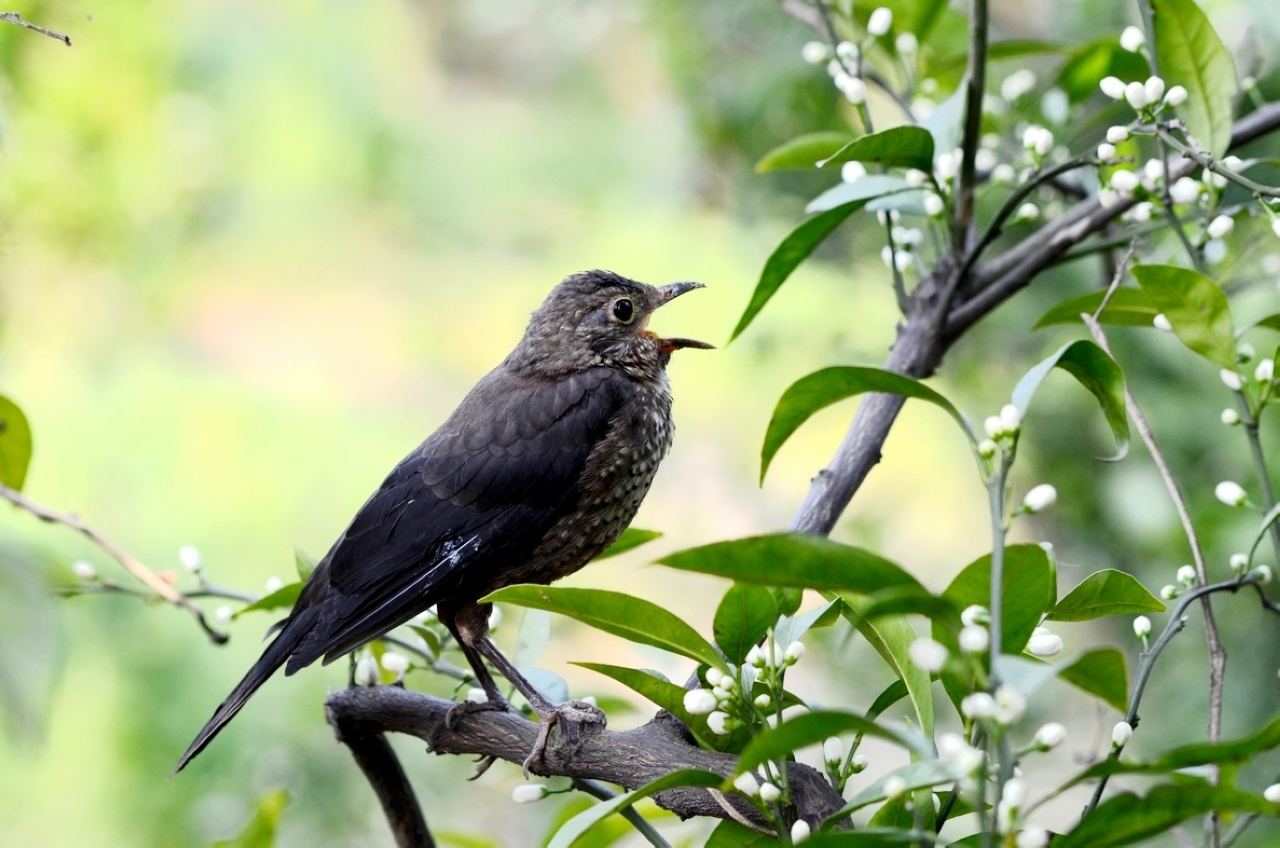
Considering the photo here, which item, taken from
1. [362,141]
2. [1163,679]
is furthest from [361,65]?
[1163,679]

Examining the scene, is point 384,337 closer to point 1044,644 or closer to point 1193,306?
point 1193,306

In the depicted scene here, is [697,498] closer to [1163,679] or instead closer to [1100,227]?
[1163,679]

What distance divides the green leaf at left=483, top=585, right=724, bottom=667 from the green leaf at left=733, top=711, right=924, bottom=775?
303mm

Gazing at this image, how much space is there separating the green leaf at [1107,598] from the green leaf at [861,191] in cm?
67

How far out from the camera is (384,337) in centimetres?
710

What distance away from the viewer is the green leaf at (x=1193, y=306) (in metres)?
1.51

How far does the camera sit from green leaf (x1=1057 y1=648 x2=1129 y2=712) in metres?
1.00

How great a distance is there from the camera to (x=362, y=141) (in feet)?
22.5

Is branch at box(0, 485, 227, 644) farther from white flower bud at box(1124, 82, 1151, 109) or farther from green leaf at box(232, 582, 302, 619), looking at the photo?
white flower bud at box(1124, 82, 1151, 109)

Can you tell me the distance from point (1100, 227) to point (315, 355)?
17.9 ft

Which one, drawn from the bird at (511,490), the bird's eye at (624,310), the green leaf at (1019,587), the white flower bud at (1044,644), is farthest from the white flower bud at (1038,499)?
the bird's eye at (624,310)

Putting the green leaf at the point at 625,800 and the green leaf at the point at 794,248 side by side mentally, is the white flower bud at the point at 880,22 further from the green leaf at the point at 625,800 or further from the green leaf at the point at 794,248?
the green leaf at the point at 625,800

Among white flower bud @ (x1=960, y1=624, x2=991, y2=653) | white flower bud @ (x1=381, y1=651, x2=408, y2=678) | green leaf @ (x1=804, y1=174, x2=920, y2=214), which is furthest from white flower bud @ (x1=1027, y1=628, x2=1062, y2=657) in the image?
white flower bud @ (x1=381, y1=651, x2=408, y2=678)

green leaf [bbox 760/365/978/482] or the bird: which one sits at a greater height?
green leaf [bbox 760/365/978/482]
